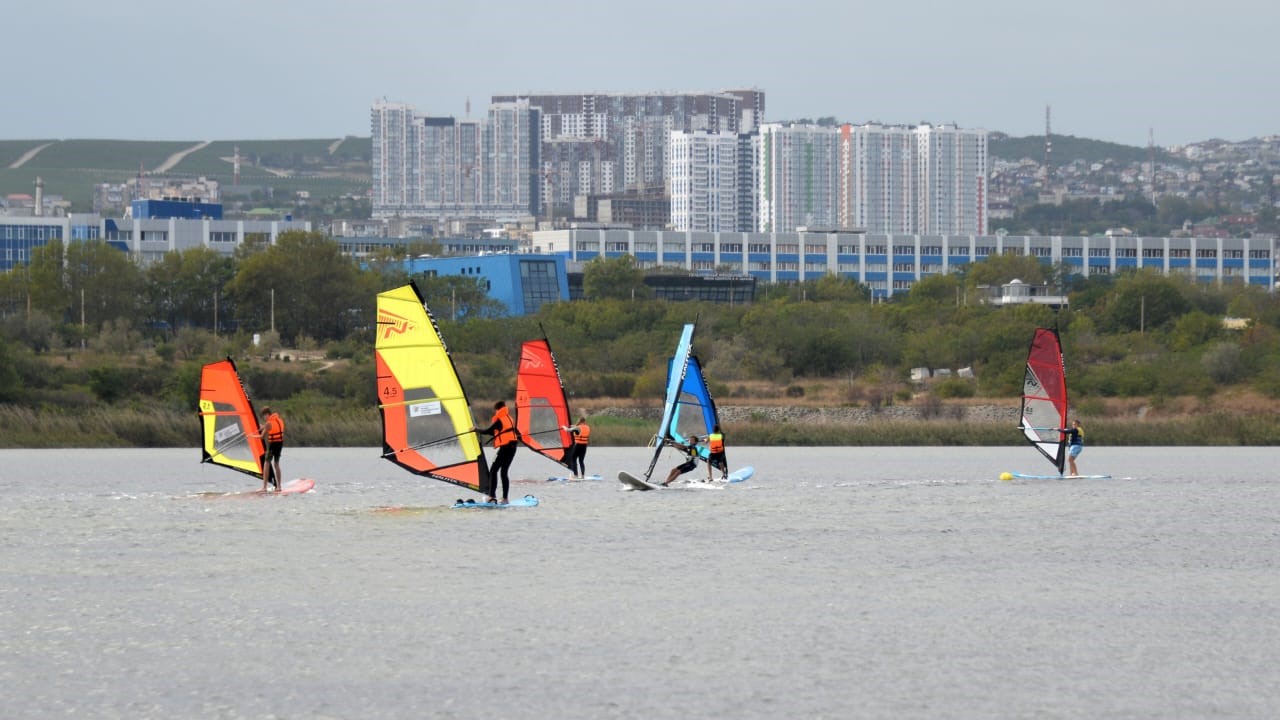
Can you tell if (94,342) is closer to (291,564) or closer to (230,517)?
(230,517)

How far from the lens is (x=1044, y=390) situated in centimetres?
3581

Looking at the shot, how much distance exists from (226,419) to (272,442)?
91cm

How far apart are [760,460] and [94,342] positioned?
42.5 metres

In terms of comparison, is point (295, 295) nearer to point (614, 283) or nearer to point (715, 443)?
point (614, 283)

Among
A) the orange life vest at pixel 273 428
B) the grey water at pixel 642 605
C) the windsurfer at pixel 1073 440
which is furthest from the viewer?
the windsurfer at pixel 1073 440

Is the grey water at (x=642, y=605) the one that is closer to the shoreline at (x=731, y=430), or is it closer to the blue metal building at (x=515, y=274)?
the shoreline at (x=731, y=430)

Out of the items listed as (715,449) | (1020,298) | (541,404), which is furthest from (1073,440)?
(1020,298)

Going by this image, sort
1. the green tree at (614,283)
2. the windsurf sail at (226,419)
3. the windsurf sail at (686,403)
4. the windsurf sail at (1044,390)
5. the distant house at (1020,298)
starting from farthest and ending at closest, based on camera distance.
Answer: the green tree at (614,283) < the distant house at (1020,298) < the windsurf sail at (1044,390) < the windsurf sail at (686,403) < the windsurf sail at (226,419)

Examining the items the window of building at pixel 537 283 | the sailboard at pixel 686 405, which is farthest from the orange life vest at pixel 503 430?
the window of building at pixel 537 283

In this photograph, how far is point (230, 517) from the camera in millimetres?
28391

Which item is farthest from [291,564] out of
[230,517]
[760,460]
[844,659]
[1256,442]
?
[1256,442]

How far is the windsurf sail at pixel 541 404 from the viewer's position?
35.3 m

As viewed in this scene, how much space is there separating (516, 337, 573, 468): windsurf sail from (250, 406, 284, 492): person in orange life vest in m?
4.78

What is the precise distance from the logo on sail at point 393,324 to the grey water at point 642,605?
2734mm
